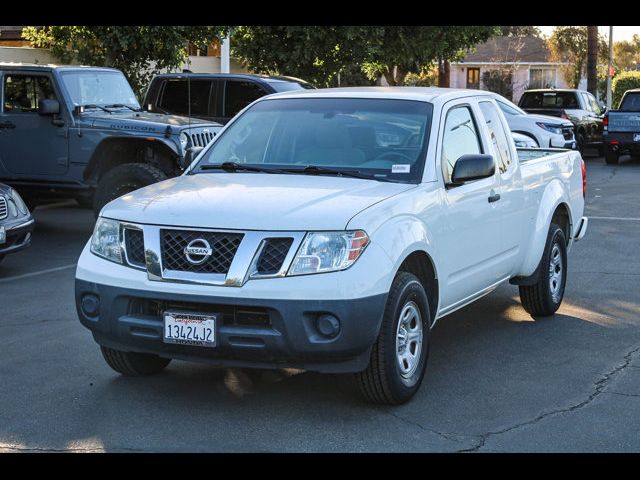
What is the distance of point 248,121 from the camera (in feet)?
23.8

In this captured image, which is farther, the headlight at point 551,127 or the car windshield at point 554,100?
the car windshield at point 554,100

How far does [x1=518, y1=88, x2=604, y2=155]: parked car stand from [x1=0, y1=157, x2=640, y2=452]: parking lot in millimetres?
19199

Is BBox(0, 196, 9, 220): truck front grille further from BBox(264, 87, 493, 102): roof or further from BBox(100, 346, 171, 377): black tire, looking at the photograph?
BBox(100, 346, 171, 377): black tire

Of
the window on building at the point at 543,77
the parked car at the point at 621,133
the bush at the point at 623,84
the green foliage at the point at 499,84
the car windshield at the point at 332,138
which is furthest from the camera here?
the window on building at the point at 543,77

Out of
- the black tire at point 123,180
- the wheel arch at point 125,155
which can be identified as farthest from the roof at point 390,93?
the wheel arch at point 125,155

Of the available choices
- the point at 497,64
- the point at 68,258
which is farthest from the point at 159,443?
the point at 497,64

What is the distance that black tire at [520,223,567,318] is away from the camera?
8.27 metres

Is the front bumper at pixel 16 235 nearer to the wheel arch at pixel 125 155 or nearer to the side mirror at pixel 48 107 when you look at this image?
the wheel arch at pixel 125 155

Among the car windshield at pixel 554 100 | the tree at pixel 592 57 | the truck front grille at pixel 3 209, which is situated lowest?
the truck front grille at pixel 3 209

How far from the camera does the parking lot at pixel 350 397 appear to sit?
540cm

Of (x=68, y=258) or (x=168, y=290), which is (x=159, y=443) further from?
(x=68, y=258)

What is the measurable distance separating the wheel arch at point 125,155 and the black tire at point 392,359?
707cm

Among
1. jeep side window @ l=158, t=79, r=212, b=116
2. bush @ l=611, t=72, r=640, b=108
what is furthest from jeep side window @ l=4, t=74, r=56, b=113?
bush @ l=611, t=72, r=640, b=108
